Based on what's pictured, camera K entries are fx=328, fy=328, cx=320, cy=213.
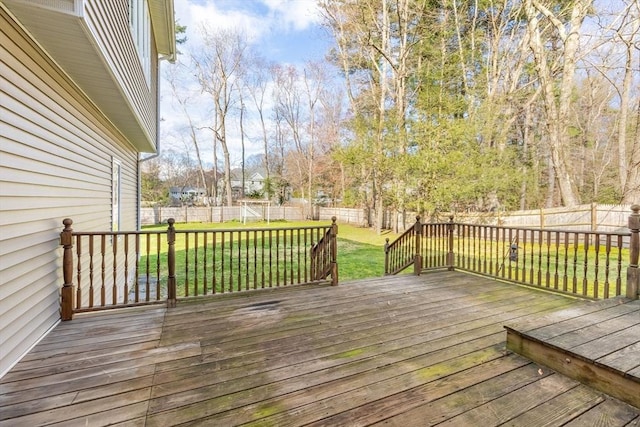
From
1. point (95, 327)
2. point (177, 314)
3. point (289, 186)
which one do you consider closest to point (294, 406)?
point (177, 314)

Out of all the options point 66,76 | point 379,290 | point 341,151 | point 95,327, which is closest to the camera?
point 95,327

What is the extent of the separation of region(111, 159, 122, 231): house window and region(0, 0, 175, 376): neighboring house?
108cm

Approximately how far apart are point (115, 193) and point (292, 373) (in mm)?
5486

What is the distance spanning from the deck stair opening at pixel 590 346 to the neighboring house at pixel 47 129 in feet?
12.6

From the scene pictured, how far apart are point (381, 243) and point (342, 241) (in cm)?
156

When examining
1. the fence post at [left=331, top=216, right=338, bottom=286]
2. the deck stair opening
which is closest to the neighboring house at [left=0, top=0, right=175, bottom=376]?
Answer: the fence post at [left=331, top=216, right=338, bottom=286]

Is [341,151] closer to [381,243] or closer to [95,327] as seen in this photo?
[381,243]

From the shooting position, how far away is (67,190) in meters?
3.63

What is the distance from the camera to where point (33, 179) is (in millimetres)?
2795

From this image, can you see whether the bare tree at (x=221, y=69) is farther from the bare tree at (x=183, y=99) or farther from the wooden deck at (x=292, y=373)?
the wooden deck at (x=292, y=373)

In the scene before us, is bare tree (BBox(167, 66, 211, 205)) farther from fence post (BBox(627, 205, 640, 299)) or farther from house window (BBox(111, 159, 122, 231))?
fence post (BBox(627, 205, 640, 299))

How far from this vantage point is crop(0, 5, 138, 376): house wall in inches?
92.6

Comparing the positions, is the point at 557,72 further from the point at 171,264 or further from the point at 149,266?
the point at 149,266

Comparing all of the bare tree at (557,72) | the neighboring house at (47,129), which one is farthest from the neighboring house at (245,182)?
the neighboring house at (47,129)
